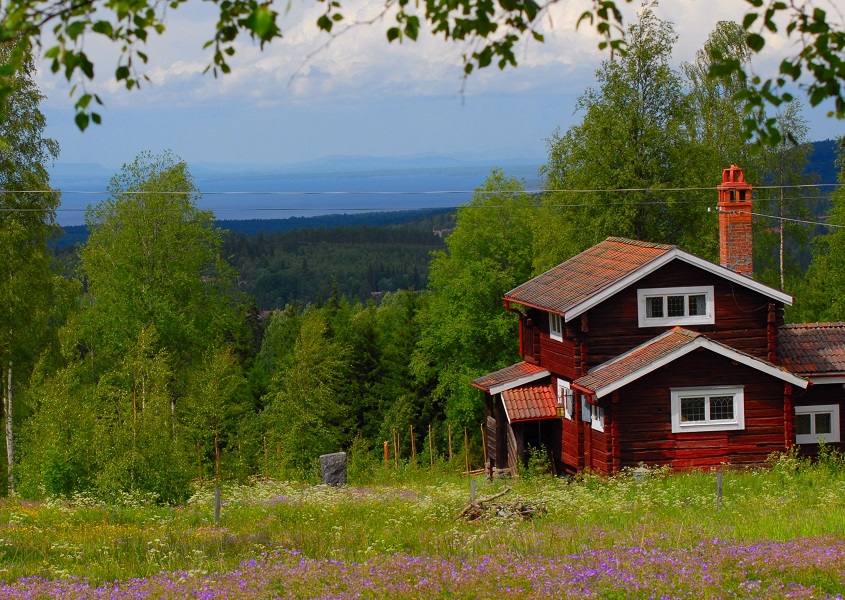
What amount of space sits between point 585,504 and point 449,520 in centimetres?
266

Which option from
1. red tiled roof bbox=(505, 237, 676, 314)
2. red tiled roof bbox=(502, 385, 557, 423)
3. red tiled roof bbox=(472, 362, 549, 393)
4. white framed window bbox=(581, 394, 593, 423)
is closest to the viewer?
red tiled roof bbox=(505, 237, 676, 314)

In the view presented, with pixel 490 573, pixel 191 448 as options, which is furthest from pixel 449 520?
pixel 191 448

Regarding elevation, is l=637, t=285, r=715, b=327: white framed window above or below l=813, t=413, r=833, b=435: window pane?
above

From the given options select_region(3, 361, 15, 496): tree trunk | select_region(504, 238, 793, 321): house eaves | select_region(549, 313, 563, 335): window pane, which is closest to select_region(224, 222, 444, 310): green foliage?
select_region(3, 361, 15, 496): tree trunk

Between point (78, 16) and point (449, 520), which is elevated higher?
point (78, 16)

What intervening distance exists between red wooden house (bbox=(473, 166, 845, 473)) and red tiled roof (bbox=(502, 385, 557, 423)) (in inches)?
1.8

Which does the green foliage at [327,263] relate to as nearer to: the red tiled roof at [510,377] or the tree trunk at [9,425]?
the tree trunk at [9,425]

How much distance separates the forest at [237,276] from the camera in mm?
27438

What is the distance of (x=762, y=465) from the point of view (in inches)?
1102

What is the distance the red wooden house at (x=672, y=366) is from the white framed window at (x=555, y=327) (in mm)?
58

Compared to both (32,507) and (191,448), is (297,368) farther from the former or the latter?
(32,507)

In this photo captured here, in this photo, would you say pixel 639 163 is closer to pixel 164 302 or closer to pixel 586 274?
pixel 586 274

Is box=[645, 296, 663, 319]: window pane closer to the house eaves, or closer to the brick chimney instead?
the house eaves

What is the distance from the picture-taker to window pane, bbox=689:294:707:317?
29.0 meters
